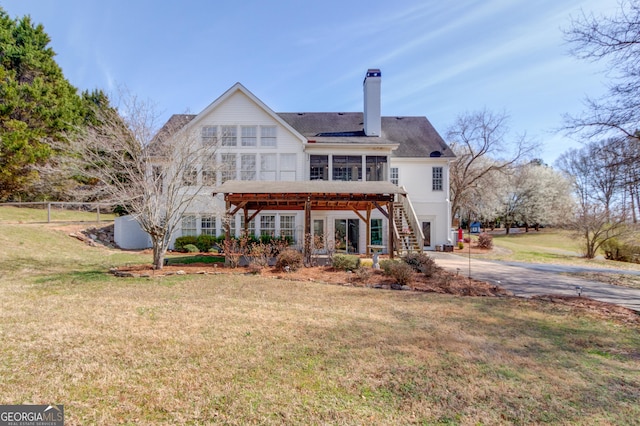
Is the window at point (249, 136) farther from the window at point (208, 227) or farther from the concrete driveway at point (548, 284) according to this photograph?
the concrete driveway at point (548, 284)

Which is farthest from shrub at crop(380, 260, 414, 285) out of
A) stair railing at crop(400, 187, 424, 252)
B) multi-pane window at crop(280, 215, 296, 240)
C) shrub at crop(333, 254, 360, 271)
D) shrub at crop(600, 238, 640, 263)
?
shrub at crop(600, 238, 640, 263)

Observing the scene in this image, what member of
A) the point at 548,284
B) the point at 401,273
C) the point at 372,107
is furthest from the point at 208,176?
the point at 548,284

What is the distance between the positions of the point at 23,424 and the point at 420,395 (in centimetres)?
434

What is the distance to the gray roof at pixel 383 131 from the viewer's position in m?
20.6

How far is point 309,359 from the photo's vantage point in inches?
178

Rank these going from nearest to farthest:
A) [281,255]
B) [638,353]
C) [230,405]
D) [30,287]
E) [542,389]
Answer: [230,405]
[542,389]
[638,353]
[30,287]
[281,255]

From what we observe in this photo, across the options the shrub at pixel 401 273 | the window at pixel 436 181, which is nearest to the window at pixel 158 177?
the shrub at pixel 401 273

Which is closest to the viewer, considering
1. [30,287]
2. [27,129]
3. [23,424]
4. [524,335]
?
[23,424]

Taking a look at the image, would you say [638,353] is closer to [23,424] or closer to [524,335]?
[524,335]

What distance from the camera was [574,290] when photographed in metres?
9.93

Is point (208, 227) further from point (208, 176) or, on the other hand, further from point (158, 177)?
point (158, 177)

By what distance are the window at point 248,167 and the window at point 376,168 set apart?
7.25m

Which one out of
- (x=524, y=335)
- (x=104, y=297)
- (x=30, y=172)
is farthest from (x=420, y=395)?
(x=30, y=172)

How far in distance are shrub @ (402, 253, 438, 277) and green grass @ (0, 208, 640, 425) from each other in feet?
9.30
